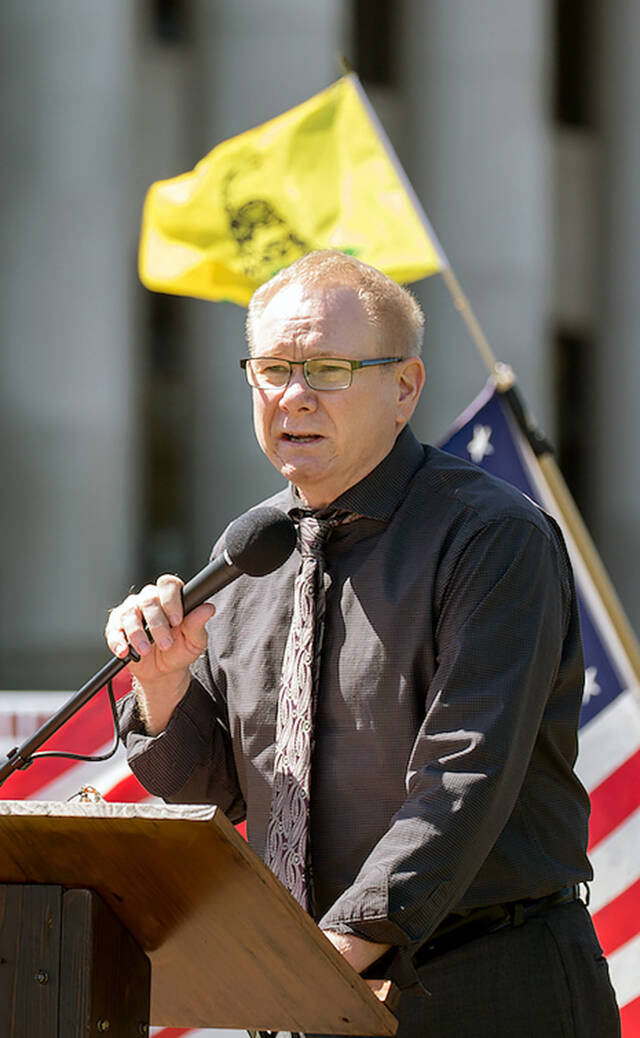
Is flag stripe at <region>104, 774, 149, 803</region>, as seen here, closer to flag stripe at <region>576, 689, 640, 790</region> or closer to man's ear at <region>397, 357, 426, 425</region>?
flag stripe at <region>576, 689, 640, 790</region>

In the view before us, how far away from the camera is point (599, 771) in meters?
3.99

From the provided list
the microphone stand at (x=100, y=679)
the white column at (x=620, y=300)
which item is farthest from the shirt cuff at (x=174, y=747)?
the white column at (x=620, y=300)

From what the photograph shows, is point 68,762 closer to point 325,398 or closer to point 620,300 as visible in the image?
point 325,398

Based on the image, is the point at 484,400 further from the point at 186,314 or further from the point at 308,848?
the point at 186,314

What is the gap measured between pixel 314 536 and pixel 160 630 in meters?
0.50

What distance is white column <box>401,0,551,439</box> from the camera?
10.2 metres

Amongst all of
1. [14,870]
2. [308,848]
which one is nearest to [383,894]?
[308,848]

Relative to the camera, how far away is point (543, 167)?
1057 cm

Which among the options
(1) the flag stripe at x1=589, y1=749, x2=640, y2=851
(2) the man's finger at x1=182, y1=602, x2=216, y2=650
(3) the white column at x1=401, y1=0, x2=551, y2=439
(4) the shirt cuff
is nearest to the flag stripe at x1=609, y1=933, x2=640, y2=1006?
(1) the flag stripe at x1=589, y1=749, x2=640, y2=851

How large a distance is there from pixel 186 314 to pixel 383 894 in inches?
372

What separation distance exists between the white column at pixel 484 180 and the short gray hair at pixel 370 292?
751 cm

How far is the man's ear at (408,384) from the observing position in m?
2.49

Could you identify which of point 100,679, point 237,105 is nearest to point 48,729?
point 100,679

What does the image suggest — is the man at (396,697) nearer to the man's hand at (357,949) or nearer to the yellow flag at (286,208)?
the man's hand at (357,949)
